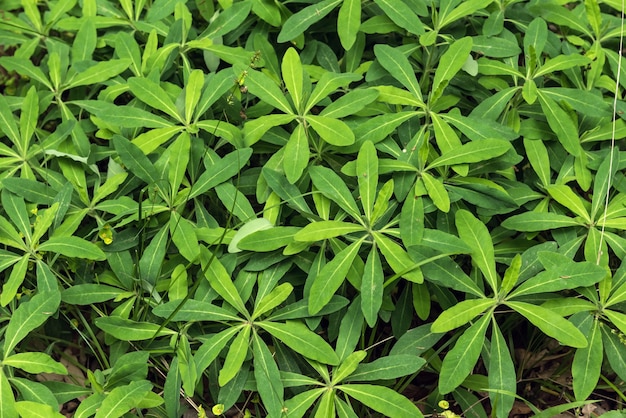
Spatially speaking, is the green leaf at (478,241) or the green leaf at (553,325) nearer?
the green leaf at (553,325)

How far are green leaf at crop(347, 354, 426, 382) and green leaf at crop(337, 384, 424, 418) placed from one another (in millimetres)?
35

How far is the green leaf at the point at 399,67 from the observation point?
237 centimetres

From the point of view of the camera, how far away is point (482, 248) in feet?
6.77

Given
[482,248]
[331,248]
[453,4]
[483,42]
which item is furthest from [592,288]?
[453,4]

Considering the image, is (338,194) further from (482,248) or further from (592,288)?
(592,288)

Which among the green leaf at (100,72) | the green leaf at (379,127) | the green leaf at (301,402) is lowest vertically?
the green leaf at (301,402)

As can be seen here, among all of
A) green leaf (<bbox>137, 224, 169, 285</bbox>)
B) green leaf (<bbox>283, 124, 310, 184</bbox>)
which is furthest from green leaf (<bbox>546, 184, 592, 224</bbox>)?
green leaf (<bbox>137, 224, 169, 285</bbox>)

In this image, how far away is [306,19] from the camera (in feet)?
8.29

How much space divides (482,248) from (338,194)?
53 cm

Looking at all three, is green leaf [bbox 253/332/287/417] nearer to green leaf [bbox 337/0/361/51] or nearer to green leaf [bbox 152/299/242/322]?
green leaf [bbox 152/299/242/322]

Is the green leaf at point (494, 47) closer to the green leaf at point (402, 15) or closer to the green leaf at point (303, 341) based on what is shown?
the green leaf at point (402, 15)

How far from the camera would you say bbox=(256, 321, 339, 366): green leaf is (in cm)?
199

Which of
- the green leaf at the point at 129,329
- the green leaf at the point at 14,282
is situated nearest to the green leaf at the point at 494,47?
the green leaf at the point at 129,329

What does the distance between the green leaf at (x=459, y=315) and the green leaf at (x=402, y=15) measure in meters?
1.13
